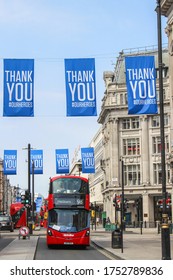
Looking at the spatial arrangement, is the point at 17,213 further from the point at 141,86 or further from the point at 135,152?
the point at 141,86

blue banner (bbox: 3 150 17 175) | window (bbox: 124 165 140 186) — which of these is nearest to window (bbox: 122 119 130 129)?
window (bbox: 124 165 140 186)

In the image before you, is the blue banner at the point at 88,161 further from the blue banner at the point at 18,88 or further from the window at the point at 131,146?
the blue banner at the point at 18,88

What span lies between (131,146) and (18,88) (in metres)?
68.8

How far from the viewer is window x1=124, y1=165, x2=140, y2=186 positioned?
305 ft

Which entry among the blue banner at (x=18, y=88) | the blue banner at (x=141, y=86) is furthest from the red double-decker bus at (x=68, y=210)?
the blue banner at (x=141, y=86)

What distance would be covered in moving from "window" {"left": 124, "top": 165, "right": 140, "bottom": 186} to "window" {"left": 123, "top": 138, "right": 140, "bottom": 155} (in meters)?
2.30

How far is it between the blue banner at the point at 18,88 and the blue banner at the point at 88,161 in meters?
34.5

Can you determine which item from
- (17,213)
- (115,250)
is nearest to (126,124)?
(17,213)

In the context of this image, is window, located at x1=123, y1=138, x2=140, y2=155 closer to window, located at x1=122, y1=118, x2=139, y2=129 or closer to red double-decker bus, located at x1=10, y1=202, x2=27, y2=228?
window, located at x1=122, y1=118, x2=139, y2=129

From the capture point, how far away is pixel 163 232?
19.3 metres

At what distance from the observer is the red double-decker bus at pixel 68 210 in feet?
107

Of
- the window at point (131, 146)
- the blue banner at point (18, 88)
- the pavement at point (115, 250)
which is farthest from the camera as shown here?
the window at point (131, 146)

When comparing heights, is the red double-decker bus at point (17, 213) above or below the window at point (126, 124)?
below
